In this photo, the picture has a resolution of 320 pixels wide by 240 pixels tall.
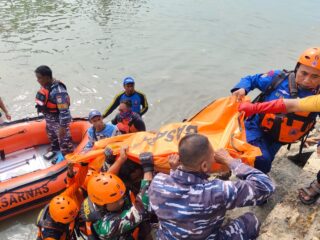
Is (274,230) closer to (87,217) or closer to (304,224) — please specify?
(304,224)

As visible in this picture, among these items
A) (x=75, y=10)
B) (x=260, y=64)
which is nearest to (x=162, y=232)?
(x=260, y=64)

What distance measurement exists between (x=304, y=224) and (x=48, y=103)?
4.13m

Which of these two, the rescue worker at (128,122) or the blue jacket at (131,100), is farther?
the blue jacket at (131,100)

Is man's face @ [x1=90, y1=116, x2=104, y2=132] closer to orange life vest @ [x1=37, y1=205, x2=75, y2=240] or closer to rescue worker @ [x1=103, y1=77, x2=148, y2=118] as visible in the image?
rescue worker @ [x1=103, y1=77, x2=148, y2=118]

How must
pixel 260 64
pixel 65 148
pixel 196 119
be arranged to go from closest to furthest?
1. pixel 196 119
2. pixel 65 148
3. pixel 260 64

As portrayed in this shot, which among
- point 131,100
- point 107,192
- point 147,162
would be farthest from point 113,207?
point 131,100

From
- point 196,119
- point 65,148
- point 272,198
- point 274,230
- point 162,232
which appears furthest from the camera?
point 65,148

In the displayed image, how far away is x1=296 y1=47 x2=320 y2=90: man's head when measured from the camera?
299cm

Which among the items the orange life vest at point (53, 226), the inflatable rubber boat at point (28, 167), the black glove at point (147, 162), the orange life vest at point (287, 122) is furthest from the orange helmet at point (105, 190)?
the inflatable rubber boat at point (28, 167)

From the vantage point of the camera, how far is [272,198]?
12.5 feet

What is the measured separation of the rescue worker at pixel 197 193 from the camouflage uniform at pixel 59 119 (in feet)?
11.3

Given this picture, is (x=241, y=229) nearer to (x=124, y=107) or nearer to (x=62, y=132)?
(x=124, y=107)

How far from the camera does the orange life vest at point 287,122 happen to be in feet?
10.5

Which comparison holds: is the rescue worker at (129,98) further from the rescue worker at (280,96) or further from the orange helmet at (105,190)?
the orange helmet at (105,190)
